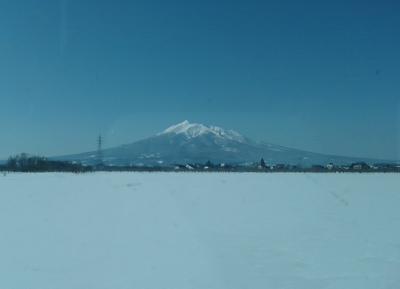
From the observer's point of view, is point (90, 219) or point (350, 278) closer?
point (350, 278)

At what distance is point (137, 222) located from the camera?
851cm

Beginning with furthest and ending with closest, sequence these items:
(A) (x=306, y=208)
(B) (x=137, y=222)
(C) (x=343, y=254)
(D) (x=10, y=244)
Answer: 1. (A) (x=306, y=208)
2. (B) (x=137, y=222)
3. (D) (x=10, y=244)
4. (C) (x=343, y=254)

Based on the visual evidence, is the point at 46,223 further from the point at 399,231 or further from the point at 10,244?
the point at 399,231

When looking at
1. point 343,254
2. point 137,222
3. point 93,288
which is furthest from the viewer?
point 137,222

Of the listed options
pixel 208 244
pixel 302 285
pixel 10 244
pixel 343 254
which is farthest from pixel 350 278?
pixel 10 244

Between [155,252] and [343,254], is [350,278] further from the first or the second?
[155,252]

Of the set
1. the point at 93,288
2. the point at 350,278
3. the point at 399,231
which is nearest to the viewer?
the point at 93,288

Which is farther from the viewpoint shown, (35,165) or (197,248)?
(35,165)

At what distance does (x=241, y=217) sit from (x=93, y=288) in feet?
17.3

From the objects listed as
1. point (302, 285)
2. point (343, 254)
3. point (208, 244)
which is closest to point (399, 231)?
point (343, 254)

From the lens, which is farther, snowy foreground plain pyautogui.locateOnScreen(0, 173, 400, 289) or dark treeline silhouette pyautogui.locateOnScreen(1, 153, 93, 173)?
dark treeline silhouette pyautogui.locateOnScreen(1, 153, 93, 173)

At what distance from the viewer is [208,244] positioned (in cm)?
652

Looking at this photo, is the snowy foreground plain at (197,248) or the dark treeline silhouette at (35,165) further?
the dark treeline silhouette at (35,165)

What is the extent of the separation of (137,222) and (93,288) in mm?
4151
